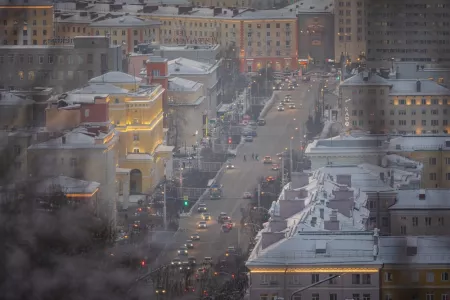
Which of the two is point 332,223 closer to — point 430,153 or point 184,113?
point 430,153

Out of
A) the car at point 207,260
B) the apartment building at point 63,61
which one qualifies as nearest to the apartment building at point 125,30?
the apartment building at point 63,61

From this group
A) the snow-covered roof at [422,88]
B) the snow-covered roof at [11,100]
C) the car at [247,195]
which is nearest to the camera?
the snow-covered roof at [11,100]

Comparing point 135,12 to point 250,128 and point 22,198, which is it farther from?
point 22,198

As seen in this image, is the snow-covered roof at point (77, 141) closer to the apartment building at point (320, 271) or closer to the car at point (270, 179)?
the car at point (270, 179)

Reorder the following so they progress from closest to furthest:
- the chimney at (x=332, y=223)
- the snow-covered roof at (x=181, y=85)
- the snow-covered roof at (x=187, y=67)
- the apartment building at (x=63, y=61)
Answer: the chimney at (x=332, y=223) → the apartment building at (x=63, y=61) → the snow-covered roof at (x=181, y=85) → the snow-covered roof at (x=187, y=67)

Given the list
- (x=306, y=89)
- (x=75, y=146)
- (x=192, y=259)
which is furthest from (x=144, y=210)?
(x=306, y=89)
